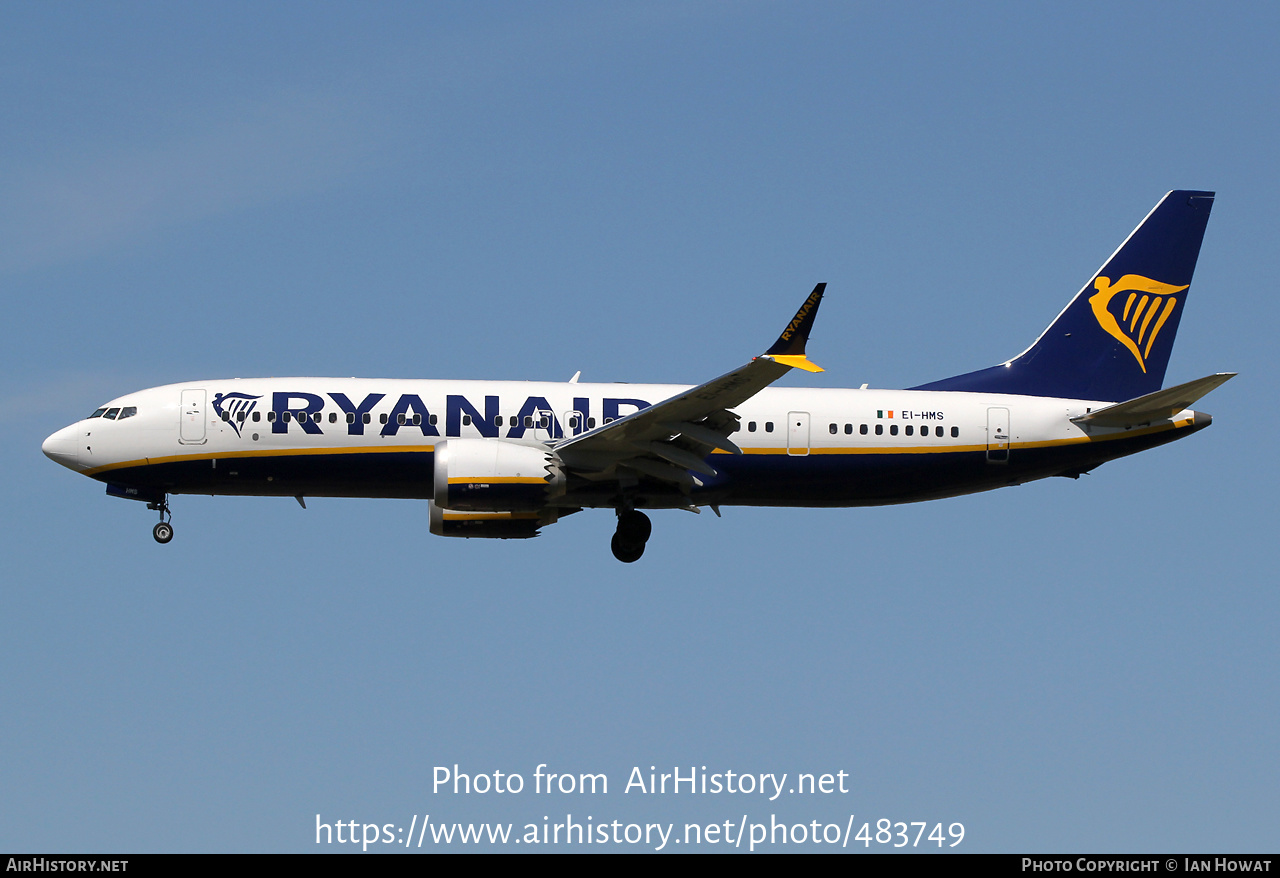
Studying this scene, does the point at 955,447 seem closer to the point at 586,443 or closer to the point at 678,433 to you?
the point at 678,433

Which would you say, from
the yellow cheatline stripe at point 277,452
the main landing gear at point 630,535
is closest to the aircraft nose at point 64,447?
the yellow cheatline stripe at point 277,452

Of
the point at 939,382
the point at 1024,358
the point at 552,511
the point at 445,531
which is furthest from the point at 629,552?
the point at 1024,358

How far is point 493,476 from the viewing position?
110ft

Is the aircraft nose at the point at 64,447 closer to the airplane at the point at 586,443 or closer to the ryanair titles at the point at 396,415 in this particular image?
the airplane at the point at 586,443

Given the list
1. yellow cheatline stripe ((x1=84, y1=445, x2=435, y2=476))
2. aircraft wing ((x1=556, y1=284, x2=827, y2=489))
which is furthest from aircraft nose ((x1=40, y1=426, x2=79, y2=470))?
aircraft wing ((x1=556, y1=284, x2=827, y2=489))

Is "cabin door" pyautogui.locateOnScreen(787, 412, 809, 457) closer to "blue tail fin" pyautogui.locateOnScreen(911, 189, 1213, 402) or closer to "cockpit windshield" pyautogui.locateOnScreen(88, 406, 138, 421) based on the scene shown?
"blue tail fin" pyautogui.locateOnScreen(911, 189, 1213, 402)

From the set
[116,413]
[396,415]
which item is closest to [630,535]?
[396,415]

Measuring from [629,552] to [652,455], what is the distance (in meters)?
3.06

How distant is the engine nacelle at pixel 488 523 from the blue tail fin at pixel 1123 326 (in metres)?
10.6

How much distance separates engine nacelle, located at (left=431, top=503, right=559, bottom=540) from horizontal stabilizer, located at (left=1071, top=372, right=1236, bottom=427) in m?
13.7

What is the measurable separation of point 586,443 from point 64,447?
12.6m

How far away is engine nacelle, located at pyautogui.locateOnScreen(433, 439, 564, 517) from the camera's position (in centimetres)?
3331

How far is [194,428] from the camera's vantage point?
34969 mm

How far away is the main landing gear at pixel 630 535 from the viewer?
119 feet
